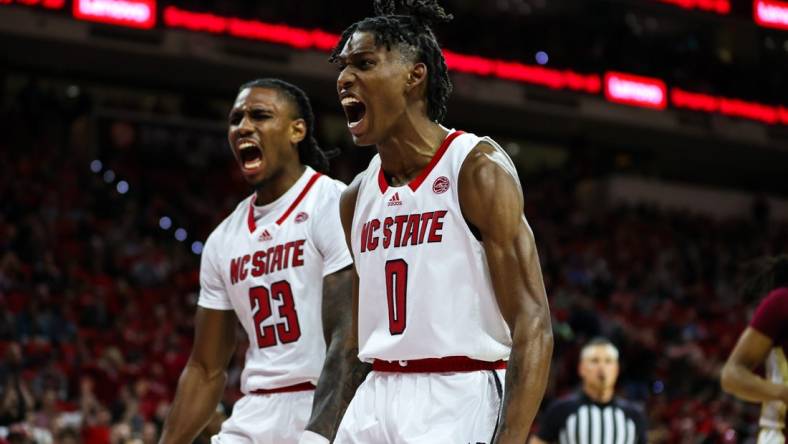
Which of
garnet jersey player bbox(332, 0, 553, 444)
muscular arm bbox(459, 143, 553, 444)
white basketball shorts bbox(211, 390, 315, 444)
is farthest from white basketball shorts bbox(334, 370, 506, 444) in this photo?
white basketball shorts bbox(211, 390, 315, 444)

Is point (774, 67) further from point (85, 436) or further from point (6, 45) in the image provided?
point (85, 436)

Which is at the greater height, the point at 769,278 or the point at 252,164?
the point at 252,164

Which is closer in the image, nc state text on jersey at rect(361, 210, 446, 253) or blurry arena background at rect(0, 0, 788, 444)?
nc state text on jersey at rect(361, 210, 446, 253)

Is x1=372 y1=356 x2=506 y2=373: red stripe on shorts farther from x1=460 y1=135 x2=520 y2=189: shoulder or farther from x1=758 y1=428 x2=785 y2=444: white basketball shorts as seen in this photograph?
x1=758 y1=428 x2=785 y2=444: white basketball shorts

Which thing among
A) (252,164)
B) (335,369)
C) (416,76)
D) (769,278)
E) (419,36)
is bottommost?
(335,369)

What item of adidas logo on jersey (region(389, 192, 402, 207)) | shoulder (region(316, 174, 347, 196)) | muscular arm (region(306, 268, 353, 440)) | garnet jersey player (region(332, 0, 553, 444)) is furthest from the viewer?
shoulder (region(316, 174, 347, 196))

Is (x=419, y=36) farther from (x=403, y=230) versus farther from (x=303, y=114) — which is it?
(x=303, y=114)

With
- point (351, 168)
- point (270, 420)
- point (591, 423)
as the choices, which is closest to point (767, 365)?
point (270, 420)

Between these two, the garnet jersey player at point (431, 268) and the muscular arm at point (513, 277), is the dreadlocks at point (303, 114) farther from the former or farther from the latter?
the muscular arm at point (513, 277)

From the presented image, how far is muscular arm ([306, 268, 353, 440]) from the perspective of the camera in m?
3.71

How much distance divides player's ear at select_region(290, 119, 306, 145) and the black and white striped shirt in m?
2.94

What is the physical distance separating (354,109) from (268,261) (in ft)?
4.09

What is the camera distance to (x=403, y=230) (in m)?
3.30

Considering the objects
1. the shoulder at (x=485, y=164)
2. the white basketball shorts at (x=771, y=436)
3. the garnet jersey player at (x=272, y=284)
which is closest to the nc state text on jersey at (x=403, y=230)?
the shoulder at (x=485, y=164)
